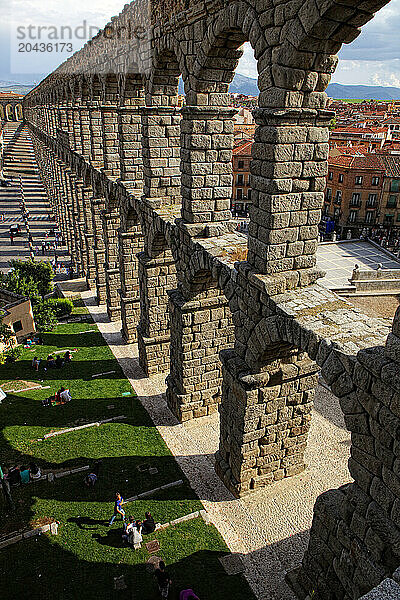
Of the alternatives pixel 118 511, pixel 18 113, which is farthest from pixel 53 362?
pixel 18 113

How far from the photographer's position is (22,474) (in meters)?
13.2

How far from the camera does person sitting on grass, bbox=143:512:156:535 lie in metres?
11.6

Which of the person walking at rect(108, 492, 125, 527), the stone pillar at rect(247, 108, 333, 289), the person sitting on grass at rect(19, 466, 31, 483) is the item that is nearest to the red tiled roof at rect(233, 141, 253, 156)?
the stone pillar at rect(247, 108, 333, 289)

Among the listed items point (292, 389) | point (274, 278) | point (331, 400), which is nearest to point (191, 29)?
point (274, 278)

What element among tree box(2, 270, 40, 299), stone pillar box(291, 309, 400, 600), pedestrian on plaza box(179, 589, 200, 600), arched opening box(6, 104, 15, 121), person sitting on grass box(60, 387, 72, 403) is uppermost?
arched opening box(6, 104, 15, 121)

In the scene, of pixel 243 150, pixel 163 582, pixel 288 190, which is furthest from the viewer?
pixel 243 150

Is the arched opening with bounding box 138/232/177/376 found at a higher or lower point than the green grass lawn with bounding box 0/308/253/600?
higher

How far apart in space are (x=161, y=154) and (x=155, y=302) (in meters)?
5.98

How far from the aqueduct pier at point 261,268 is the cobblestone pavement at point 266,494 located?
1.80ft

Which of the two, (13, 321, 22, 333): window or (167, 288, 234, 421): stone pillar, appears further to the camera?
(13, 321, 22, 333): window

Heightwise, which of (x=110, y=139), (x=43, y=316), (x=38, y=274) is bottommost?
(x=43, y=316)

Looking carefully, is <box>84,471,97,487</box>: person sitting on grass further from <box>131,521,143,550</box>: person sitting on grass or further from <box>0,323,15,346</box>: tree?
<box>0,323,15,346</box>: tree

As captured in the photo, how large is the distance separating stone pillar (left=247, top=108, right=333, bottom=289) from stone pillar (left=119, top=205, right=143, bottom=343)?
11.0 m

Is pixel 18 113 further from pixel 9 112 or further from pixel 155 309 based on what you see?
pixel 155 309
